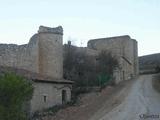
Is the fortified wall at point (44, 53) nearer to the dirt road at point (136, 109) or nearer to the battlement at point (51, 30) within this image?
the battlement at point (51, 30)

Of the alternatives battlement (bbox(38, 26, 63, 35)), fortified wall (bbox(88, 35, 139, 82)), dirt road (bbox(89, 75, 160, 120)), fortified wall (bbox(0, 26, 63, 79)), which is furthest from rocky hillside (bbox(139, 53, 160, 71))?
dirt road (bbox(89, 75, 160, 120))

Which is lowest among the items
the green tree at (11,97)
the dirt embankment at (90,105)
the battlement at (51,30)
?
the dirt embankment at (90,105)

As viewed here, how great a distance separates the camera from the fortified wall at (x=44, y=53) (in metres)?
31.4

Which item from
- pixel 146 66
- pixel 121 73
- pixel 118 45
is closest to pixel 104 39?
pixel 118 45

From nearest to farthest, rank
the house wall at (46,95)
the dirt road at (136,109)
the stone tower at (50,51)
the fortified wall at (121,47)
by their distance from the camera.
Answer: the dirt road at (136,109), the house wall at (46,95), the stone tower at (50,51), the fortified wall at (121,47)

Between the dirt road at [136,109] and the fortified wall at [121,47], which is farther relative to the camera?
the fortified wall at [121,47]

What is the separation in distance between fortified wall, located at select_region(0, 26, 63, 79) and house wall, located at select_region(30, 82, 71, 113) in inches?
102

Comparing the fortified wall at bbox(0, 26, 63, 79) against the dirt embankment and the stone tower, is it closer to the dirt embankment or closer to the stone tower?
the stone tower

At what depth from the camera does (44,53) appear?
34094 millimetres

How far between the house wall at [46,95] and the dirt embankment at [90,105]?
60.1 inches

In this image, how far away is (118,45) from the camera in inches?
2116

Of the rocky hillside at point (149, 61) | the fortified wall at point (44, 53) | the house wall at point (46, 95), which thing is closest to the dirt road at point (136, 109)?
the house wall at point (46, 95)

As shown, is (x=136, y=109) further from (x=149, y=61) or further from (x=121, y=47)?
(x=149, y=61)

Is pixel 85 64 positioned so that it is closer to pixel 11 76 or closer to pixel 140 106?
pixel 140 106
